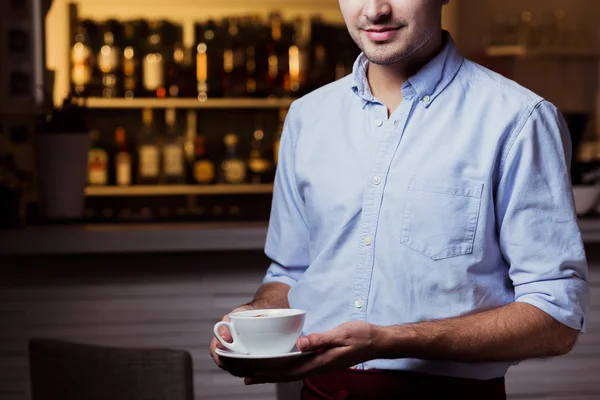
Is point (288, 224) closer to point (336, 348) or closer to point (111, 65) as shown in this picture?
point (336, 348)

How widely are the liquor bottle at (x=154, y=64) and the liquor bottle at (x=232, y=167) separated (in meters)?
0.43

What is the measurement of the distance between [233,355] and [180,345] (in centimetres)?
140

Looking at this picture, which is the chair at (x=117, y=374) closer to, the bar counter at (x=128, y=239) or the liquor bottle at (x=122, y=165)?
the bar counter at (x=128, y=239)

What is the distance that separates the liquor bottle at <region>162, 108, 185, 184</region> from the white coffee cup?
11.3ft

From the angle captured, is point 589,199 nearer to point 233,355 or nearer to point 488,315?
point 488,315

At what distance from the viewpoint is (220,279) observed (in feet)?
8.39

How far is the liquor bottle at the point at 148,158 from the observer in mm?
4629

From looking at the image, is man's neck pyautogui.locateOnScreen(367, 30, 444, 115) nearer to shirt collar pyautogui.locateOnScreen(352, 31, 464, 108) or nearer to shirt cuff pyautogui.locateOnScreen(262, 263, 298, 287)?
shirt collar pyautogui.locateOnScreen(352, 31, 464, 108)

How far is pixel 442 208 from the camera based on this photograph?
1.31 meters

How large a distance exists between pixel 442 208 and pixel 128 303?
1.42 m

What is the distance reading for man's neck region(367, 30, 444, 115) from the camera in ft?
4.60

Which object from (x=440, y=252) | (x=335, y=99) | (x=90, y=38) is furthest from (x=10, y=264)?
(x=90, y=38)

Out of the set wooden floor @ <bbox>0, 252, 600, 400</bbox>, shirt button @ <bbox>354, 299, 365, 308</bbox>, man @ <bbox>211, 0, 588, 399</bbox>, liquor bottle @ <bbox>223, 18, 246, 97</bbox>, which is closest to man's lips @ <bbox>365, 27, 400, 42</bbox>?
man @ <bbox>211, 0, 588, 399</bbox>

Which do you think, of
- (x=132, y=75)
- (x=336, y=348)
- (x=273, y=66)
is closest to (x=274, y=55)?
(x=273, y=66)
